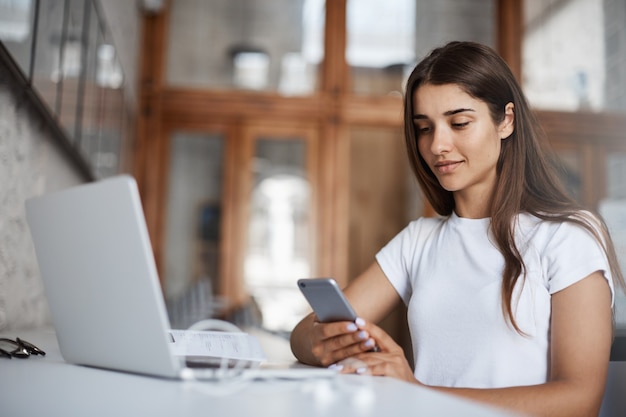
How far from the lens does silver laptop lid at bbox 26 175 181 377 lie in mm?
800

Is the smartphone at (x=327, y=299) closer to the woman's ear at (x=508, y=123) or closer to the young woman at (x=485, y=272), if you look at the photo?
the young woman at (x=485, y=272)

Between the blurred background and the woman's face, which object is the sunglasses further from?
the blurred background

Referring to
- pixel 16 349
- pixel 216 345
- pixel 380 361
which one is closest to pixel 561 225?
pixel 380 361

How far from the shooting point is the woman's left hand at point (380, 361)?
108cm

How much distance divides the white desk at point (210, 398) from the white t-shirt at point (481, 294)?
1.51 feet

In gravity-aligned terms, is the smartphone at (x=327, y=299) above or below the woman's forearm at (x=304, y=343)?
above

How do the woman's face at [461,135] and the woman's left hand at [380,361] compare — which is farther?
the woman's face at [461,135]

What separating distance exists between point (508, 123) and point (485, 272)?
1.17 ft

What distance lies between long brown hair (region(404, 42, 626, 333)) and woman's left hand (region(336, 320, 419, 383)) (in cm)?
34

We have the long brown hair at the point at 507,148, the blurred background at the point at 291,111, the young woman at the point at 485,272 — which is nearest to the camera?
the young woman at the point at 485,272

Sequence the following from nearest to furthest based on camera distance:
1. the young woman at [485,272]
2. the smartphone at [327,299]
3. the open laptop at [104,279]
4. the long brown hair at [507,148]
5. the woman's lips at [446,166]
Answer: the open laptop at [104,279] < the smartphone at [327,299] < the young woman at [485,272] < the long brown hair at [507,148] < the woman's lips at [446,166]

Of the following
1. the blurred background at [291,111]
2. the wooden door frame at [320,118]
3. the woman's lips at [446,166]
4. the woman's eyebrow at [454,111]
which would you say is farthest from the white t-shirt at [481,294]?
the wooden door frame at [320,118]

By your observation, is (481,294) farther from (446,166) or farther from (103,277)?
(103,277)

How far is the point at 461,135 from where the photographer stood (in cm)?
148
